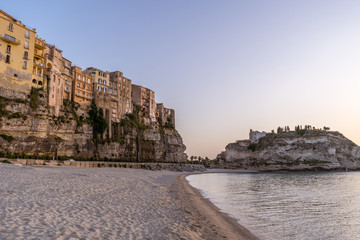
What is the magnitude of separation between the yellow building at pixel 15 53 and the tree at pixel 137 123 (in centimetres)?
3306

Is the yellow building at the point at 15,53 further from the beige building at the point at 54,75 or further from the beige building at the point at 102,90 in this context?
the beige building at the point at 102,90

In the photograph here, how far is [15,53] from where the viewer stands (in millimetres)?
50281

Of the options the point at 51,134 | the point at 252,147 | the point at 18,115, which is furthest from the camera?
the point at 252,147

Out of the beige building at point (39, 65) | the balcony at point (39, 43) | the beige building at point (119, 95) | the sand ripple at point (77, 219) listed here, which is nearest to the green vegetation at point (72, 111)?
the beige building at point (39, 65)

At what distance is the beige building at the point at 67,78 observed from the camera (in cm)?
6491

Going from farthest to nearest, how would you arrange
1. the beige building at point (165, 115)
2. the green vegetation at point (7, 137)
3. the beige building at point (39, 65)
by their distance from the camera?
1. the beige building at point (165, 115)
2. the beige building at point (39, 65)
3. the green vegetation at point (7, 137)

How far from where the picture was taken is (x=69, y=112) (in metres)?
61.1

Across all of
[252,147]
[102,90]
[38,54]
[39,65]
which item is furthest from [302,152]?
[38,54]

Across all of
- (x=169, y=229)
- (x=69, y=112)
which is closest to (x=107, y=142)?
(x=69, y=112)

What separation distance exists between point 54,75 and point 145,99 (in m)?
46.5

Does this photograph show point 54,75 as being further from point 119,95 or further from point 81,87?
point 119,95

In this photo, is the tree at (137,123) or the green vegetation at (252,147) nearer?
the tree at (137,123)

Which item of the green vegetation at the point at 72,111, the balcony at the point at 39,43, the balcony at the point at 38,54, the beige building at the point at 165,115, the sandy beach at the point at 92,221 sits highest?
the balcony at the point at 39,43

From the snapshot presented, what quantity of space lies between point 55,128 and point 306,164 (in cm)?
8824
